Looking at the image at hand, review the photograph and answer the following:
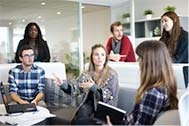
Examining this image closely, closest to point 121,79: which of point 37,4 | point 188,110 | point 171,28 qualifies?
point 171,28

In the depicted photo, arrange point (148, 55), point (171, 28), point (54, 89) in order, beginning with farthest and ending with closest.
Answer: point (54, 89), point (171, 28), point (148, 55)

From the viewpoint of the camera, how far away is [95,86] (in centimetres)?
276

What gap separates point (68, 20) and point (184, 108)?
17.6ft

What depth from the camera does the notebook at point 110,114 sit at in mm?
2027

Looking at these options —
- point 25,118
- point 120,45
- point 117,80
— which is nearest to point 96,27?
point 120,45

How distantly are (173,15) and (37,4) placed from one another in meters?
3.88

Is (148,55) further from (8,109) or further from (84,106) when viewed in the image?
(8,109)

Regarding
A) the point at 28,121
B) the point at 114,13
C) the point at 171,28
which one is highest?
the point at 114,13

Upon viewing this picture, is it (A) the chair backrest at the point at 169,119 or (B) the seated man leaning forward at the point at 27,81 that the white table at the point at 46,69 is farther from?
(A) the chair backrest at the point at 169,119

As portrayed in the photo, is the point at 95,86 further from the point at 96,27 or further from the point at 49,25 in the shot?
the point at 96,27

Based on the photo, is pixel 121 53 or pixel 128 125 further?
pixel 121 53

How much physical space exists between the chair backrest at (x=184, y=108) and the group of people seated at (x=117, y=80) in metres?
0.10

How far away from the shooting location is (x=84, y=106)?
8.64 ft

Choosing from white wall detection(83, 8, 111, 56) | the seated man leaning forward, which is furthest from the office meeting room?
white wall detection(83, 8, 111, 56)
